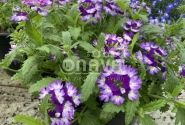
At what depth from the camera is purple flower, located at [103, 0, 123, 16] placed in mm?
1998

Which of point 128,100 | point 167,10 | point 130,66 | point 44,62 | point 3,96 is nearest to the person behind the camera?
point 128,100

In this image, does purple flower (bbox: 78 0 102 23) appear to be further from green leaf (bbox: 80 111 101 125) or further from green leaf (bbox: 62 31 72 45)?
green leaf (bbox: 80 111 101 125)

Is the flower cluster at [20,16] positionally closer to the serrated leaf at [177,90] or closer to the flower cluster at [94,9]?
the flower cluster at [94,9]

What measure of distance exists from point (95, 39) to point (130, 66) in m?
0.30

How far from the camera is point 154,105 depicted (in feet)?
5.79

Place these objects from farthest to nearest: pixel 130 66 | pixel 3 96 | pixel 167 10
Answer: pixel 167 10 → pixel 3 96 → pixel 130 66

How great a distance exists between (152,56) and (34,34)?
0.55 meters

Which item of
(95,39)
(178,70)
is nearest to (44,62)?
(95,39)

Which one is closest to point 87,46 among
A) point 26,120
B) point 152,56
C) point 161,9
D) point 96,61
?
point 96,61

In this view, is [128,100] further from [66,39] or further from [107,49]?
[66,39]

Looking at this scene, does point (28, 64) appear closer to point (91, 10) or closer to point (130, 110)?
point (91, 10)

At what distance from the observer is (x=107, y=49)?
6.14ft

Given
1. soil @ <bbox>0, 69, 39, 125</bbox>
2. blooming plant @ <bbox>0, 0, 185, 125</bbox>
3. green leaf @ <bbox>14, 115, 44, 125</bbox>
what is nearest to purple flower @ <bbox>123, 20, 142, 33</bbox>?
blooming plant @ <bbox>0, 0, 185, 125</bbox>

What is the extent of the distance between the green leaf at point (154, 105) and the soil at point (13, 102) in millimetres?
950
